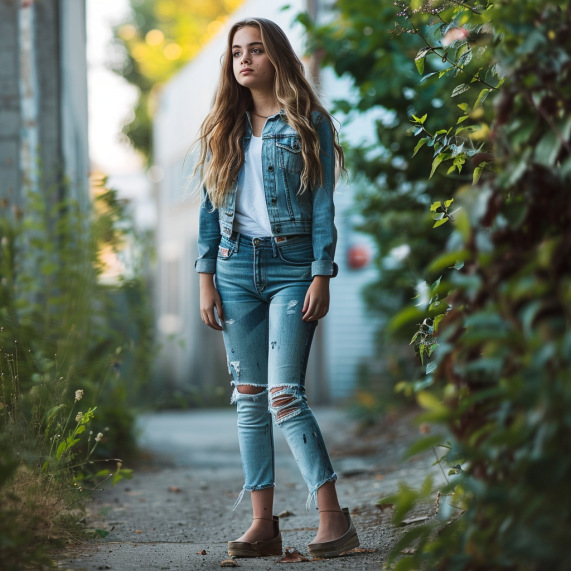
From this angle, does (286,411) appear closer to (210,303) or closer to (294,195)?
(210,303)

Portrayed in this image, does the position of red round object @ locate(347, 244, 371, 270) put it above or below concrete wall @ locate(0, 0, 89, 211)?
below

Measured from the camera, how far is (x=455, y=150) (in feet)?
7.79

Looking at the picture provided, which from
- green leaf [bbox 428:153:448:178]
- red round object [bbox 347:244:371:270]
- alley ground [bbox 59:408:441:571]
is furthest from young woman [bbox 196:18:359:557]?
red round object [bbox 347:244:371:270]

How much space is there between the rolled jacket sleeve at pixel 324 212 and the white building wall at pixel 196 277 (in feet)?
16.8

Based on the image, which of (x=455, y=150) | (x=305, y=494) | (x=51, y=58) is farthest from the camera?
(x=51, y=58)

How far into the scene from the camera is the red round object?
12430 mm

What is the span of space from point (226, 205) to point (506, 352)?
1564mm

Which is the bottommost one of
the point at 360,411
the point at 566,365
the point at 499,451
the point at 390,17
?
the point at 360,411

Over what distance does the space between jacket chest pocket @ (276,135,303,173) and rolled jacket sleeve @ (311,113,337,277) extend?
8 cm

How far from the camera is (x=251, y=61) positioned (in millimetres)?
2891

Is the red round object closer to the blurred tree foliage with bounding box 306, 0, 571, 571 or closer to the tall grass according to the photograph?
the tall grass

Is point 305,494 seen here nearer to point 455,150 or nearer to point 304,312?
point 304,312

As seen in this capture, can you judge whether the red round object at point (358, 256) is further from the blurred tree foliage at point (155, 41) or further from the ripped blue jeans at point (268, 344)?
the blurred tree foliage at point (155, 41)

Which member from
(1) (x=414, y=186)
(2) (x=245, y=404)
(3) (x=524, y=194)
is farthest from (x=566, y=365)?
(1) (x=414, y=186)
